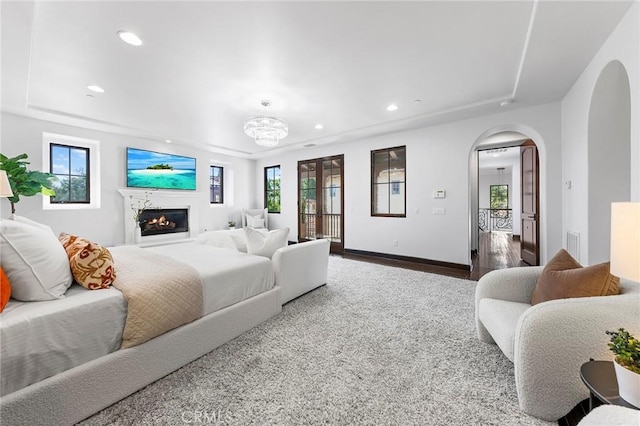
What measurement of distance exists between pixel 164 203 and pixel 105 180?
112 cm

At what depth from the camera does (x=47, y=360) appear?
126 cm

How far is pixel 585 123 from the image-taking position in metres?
2.73

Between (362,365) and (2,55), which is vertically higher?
(2,55)

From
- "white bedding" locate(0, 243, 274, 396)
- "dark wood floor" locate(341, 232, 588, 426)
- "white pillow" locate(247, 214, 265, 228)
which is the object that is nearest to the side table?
"white bedding" locate(0, 243, 274, 396)

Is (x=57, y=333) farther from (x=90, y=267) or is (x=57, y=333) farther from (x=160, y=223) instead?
(x=160, y=223)

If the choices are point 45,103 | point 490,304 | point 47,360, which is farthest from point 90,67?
point 490,304

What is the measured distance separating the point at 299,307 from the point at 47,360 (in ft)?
6.32

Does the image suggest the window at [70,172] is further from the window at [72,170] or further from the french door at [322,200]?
the french door at [322,200]

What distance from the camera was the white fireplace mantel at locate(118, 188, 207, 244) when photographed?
5.14 m

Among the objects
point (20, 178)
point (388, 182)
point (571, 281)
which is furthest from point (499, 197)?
point (20, 178)

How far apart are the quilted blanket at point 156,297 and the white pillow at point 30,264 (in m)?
0.31

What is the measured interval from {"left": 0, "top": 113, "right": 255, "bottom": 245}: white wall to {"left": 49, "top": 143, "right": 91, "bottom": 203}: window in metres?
0.26

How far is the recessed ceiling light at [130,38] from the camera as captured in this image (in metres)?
2.16

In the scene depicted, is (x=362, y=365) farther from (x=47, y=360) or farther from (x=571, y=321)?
(x=47, y=360)
